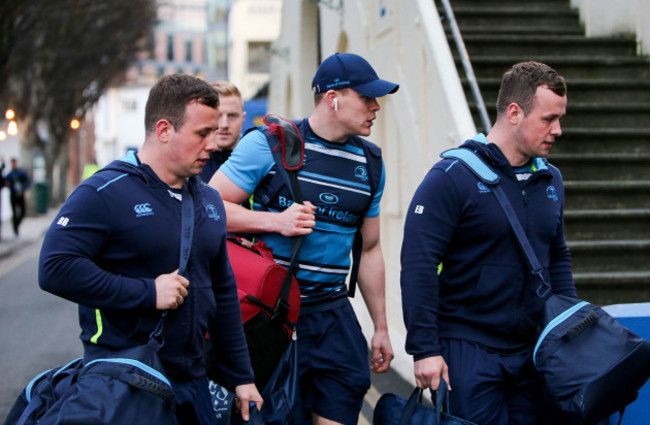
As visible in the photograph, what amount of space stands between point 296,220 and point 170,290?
1.02 meters

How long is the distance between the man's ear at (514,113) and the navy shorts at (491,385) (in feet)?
3.00

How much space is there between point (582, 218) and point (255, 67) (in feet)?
159

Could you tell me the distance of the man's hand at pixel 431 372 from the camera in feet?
11.3

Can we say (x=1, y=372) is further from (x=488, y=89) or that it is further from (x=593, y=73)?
(x=593, y=73)

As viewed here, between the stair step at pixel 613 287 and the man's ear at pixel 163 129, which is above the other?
the man's ear at pixel 163 129

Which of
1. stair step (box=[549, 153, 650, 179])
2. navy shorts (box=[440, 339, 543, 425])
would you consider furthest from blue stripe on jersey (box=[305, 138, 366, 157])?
stair step (box=[549, 153, 650, 179])

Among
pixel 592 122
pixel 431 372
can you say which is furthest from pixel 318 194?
pixel 592 122

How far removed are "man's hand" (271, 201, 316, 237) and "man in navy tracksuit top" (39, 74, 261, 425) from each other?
0.57 metres

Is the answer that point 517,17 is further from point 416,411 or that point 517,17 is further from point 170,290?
point 170,290

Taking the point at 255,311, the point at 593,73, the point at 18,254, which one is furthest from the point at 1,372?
the point at 18,254

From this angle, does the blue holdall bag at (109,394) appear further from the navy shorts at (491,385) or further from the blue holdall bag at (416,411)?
the navy shorts at (491,385)

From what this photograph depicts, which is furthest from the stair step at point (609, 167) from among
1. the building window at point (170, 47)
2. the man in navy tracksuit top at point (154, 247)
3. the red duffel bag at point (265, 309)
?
the building window at point (170, 47)

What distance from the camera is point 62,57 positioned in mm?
37688

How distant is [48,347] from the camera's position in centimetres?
964
